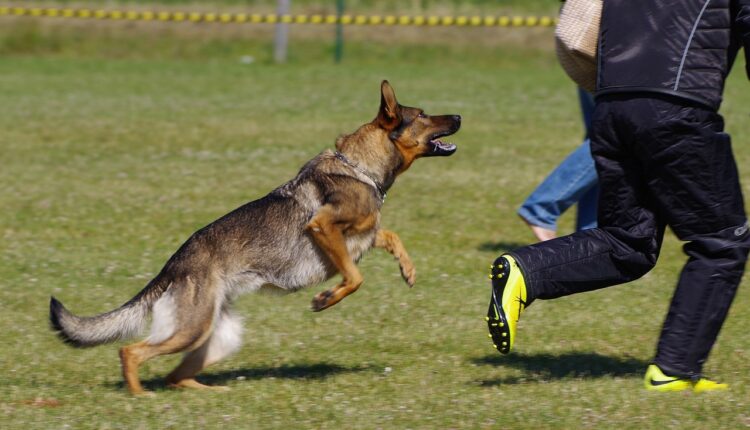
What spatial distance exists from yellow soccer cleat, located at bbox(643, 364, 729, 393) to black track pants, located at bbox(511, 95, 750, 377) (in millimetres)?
34

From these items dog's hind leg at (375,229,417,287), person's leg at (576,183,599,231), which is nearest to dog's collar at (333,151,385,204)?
dog's hind leg at (375,229,417,287)

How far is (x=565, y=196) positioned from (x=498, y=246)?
907 mm

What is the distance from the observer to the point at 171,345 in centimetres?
495

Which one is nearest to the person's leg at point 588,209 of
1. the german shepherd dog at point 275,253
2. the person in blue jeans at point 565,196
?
the person in blue jeans at point 565,196

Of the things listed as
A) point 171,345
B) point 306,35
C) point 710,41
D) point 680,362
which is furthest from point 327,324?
point 306,35

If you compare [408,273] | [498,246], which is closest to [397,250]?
[408,273]

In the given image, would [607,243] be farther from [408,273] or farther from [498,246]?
[498,246]

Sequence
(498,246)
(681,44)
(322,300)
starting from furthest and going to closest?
(498,246), (322,300), (681,44)

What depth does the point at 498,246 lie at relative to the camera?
27.4 ft

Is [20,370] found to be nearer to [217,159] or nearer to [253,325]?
[253,325]

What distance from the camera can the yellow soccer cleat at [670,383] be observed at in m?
4.78

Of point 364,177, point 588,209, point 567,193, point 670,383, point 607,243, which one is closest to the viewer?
point 670,383

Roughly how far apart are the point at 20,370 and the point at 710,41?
341cm

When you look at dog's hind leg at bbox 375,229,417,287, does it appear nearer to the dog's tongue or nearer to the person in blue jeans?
the dog's tongue
